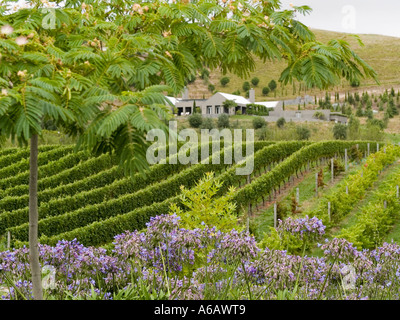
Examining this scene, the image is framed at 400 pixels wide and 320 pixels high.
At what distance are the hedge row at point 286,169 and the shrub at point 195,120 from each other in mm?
27954

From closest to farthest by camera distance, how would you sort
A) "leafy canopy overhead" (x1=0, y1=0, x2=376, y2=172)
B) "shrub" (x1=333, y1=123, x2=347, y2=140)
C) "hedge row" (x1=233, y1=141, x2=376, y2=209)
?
"leafy canopy overhead" (x1=0, y1=0, x2=376, y2=172)
"hedge row" (x1=233, y1=141, x2=376, y2=209)
"shrub" (x1=333, y1=123, x2=347, y2=140)

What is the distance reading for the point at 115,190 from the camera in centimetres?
2523

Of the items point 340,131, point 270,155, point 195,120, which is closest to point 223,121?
point 195,120

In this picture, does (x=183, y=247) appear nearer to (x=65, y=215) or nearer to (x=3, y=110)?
(x=3, y=110)

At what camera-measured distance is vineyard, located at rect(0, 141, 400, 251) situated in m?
20.9

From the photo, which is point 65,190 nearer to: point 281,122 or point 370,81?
point 281,122

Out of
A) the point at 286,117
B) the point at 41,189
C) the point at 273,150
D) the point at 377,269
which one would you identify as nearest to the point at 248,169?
the point at 273,150

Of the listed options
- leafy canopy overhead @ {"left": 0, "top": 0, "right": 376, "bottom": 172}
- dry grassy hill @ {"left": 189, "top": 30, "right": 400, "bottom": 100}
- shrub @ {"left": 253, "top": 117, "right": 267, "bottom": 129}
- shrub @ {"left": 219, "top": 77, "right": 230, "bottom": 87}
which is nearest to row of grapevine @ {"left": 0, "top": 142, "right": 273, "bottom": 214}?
leafy canopy overhead @ {"left": 0, "top": 0, "right": 376, "bottom": 172}

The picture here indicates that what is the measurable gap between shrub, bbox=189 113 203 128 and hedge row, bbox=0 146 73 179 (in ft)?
105

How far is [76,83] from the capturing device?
340cm

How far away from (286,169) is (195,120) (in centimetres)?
3643

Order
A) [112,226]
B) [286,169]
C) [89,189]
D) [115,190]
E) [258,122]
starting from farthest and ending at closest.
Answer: [258,122] → [286,169] → [89,189] → [115,190] → [112,226]

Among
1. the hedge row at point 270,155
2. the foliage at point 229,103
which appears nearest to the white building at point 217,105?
the foliage at point 229,103

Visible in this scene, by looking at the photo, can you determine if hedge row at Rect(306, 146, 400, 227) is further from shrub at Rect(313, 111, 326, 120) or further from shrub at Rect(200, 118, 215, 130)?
shrub at Rect(313, 111, 326, 120)
